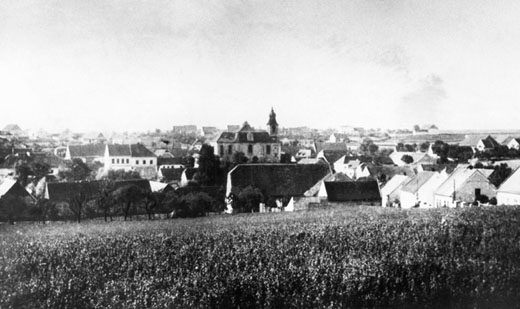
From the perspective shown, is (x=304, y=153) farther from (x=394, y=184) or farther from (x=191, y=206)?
(x=191, y=206)

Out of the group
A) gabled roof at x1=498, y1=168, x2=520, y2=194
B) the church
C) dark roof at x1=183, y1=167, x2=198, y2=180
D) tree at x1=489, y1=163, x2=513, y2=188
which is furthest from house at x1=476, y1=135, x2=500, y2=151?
dark roof at x1=183, y1=167, x2=198, y2=180

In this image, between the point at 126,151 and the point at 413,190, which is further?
the point at 126,151

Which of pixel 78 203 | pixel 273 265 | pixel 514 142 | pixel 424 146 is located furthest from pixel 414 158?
pixel 273 265

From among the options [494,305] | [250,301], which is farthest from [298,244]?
[494,305]

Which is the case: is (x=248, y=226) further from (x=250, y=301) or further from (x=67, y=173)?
→ (x=67, y=173)

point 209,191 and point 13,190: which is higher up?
point 13,190
